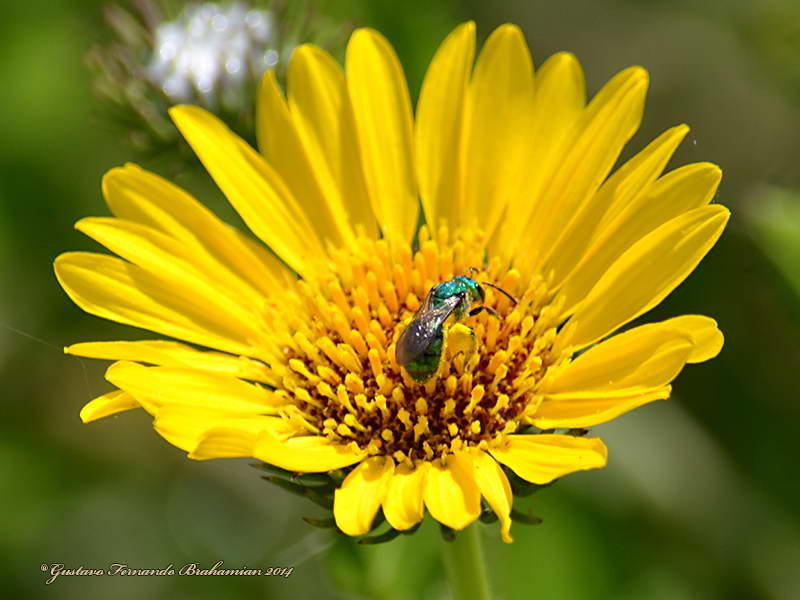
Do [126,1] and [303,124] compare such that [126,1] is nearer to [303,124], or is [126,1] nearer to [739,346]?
[303,124]

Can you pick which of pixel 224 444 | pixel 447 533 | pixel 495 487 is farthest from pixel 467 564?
pixel 224 444

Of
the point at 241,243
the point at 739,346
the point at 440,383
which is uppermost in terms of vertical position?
the point at 241,243

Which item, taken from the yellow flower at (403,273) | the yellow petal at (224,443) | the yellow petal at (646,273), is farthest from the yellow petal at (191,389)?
the yellow petal at (646,273)

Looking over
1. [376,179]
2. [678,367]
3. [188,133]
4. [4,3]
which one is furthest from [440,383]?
Result: [4,3]

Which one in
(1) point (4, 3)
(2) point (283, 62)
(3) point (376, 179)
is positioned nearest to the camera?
(3) point (376, 179)

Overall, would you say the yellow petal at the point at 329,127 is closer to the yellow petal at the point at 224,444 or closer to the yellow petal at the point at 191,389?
the yellow petal at the point at 191,389

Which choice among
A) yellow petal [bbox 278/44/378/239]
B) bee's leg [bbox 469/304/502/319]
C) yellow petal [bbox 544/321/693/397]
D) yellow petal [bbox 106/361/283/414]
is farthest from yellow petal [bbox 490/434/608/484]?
yellow petal [bbox 278/44/378/239]
